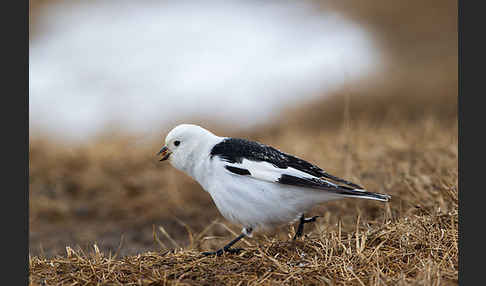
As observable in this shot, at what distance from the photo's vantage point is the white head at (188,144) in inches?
131

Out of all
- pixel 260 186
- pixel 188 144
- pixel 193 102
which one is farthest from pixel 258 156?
pixel 193 102

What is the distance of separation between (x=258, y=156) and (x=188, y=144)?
1.61ft

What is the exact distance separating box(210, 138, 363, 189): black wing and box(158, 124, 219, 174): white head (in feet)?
0.31

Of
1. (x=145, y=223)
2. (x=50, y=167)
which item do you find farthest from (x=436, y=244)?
(x=50, y=167)

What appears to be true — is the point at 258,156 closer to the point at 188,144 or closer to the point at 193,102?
the point at 188,144

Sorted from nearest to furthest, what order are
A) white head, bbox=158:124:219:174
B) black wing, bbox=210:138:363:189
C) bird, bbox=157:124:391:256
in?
bird, bbox=157:124:391:256 < black wing, bbox=210:138:363:189 < white head, bbox=158:124:219:174

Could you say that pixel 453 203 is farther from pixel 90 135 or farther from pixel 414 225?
pixel 90 135

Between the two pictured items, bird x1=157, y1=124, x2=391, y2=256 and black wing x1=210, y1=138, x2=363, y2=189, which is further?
black wing x1=210, y1=138, x2=363, y2=189

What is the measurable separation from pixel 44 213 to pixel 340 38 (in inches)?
319

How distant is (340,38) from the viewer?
11.6 m

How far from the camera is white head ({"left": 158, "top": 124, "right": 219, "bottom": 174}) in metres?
3.32

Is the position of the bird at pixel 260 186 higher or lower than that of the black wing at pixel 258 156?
lower

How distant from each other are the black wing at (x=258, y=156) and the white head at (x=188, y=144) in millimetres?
95

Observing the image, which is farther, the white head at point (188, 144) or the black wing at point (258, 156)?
the white head at point (188, 144)
